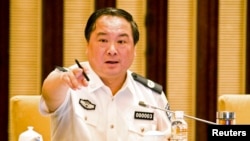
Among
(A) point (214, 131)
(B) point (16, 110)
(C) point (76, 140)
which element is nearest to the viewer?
(A) point (214, 131)

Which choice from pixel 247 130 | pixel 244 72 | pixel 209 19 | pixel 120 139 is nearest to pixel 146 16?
pixel 209 19

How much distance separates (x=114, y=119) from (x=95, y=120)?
0.09 metres

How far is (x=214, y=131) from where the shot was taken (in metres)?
1.43

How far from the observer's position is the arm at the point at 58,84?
64.7 inches

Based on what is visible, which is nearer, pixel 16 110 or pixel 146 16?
pixel 16 110

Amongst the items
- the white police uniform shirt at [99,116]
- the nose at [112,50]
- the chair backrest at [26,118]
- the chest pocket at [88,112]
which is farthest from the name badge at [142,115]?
the chair backrest at [26,118]

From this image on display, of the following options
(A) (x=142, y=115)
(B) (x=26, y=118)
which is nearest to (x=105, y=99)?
(A) (x=142, y=115)

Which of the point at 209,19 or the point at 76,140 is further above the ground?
the point at 209,19

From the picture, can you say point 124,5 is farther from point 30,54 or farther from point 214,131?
point 214,131

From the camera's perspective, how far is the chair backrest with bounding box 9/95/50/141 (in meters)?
2.23

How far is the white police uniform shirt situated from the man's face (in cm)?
8

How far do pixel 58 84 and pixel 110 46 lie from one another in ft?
0.99

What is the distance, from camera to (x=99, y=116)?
2027mm

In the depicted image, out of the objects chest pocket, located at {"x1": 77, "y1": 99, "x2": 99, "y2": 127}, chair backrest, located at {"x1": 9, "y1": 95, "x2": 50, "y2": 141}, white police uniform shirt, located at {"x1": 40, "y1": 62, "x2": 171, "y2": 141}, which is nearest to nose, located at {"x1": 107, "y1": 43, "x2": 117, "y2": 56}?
white police uniform shirt, located at {"x1": 40, "y1": 62, "x2": 171, "y2": 141}
